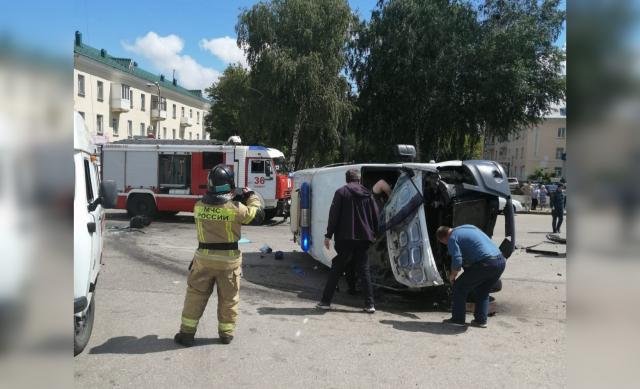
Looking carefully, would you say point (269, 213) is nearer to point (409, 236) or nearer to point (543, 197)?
point (409, 236)

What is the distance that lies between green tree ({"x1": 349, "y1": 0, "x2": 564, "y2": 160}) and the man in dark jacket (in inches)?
978

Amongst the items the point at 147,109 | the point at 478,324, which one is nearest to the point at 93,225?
the point at 478,324

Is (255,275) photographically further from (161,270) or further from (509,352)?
(509,352)

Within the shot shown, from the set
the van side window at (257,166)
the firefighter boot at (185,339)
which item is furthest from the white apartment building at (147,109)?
the firefighter boot at (185,339)

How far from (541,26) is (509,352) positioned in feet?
94.7

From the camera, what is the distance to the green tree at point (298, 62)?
92.4 ft

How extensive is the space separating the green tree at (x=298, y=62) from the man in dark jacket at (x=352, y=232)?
22516mm

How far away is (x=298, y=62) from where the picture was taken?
27969 mm

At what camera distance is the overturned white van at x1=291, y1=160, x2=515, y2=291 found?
611 centimetres

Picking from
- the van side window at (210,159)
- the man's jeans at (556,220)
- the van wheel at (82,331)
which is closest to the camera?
the van wheel at (82,331)

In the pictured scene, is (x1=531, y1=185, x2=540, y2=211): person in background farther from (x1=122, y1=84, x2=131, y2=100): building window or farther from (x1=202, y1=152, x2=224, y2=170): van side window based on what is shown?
(x1=122, y1=84, x2=131, y2=100): building window

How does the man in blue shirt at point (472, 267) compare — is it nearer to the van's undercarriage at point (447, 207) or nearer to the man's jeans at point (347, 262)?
the van's undercarriage at point (447, 207)

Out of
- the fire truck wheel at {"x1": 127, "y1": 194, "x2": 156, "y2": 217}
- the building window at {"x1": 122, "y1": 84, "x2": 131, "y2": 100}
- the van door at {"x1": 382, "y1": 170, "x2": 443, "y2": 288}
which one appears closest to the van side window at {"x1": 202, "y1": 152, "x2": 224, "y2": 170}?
the fire truck wheel at {"x1": 127, "y1": 194, "x2": 156, "y2": 217}

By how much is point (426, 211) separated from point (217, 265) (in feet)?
11.0
